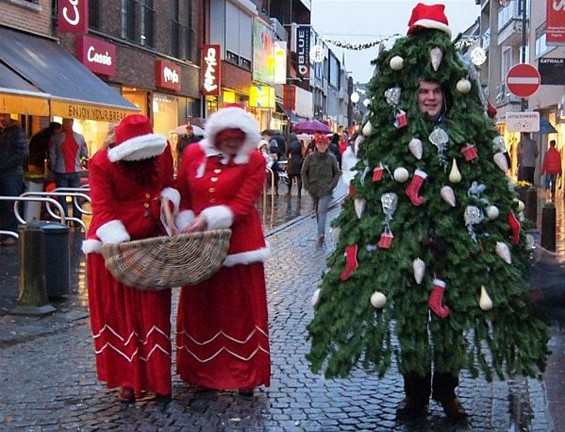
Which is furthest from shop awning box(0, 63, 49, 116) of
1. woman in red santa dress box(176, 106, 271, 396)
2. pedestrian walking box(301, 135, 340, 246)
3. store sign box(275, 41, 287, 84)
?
store sign box(275, 41, 287, 84)

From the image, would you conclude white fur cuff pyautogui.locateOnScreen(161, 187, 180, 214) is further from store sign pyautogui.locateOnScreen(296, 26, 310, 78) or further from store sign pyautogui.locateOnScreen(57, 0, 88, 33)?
store sign pyautogui.locateOnScreen(296, 26, 310, 78)

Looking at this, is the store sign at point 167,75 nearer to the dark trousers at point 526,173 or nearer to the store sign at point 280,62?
the dark trousers at point 526,173

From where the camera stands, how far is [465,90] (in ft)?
16.6

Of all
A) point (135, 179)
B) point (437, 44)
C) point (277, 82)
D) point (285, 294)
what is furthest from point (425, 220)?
point (277, 82)

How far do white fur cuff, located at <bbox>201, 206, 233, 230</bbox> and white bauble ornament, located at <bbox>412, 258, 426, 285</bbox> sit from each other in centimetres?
130

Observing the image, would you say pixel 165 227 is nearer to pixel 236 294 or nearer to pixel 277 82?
pixel 236 294

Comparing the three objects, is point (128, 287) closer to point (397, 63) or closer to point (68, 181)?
point (397, 63)

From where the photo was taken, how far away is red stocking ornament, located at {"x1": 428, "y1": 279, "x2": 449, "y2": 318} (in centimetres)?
493

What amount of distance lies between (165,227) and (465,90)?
6.85 ft

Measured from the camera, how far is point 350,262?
16.9ft

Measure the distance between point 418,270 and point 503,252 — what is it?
1.64 feet

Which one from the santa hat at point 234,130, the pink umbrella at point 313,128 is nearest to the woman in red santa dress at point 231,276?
the santa hat at point 234,130

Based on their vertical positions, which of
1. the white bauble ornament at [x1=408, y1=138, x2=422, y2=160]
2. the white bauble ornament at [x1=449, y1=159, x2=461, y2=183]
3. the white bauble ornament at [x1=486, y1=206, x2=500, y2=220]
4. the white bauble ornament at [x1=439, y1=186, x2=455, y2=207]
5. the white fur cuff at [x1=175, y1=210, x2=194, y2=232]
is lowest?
the white fur cuff at [x1=175, y1=210, x2=194, y2=232]

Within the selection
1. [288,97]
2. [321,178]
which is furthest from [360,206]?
[288,97]
